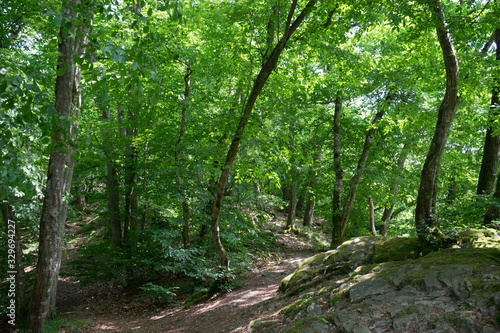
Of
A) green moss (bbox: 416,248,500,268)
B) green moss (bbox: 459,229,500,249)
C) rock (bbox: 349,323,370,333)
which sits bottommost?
rock (bbox: 349,323,370,333)

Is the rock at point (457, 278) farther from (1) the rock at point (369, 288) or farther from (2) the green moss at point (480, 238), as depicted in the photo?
(2) the green moss at point (480, 238)

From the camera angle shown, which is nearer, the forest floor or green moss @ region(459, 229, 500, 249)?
green moss @ region(459, 229, 500, 249)

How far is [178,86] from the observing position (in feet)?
34.2

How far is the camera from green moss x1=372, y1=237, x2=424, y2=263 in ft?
17.0

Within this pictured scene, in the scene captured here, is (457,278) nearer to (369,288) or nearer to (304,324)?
(369,288)

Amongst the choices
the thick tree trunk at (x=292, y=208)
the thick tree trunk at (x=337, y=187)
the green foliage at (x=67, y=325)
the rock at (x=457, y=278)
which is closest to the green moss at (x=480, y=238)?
the rock at (x=457, y=278)

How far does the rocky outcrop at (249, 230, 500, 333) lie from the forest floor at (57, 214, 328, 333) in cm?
98

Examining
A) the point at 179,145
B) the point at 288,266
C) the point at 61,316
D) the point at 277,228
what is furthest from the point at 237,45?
the point at 277,228

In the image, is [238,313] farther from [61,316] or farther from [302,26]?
[302,26]

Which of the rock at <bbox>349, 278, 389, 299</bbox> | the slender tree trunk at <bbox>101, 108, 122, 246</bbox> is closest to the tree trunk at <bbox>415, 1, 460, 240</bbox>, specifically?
the rock at <bbox>349, 278, 389, 299</bbox>

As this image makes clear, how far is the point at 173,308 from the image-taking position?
8086 millimetres

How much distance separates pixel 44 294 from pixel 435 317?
4.90 m

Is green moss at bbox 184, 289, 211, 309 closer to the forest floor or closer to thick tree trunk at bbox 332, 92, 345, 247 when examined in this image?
the forest floor

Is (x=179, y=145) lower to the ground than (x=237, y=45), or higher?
lower
